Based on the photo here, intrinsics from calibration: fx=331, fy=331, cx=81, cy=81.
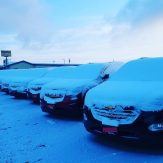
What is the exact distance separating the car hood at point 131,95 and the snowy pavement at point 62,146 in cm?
78

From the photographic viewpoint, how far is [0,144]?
6527mm

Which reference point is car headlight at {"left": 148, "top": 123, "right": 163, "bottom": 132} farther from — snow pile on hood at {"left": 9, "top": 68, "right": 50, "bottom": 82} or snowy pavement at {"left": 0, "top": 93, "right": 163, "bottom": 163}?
snow pile on hood at {"left": 9, "top": 68, "right": 50, "bottom": 82}

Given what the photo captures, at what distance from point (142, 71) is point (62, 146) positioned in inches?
97.5

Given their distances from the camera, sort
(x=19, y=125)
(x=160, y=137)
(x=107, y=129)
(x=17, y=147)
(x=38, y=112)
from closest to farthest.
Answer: (x=160, y=137) → (x=107, y=129) → (x=17, y=147) → (x=19, y=125) → (x=38, y=112)

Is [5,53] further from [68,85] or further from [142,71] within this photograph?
[142,71]

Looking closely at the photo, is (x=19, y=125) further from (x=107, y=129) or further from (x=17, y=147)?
(x=107, y=129)

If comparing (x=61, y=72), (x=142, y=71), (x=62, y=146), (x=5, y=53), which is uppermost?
(x=5, y=53)

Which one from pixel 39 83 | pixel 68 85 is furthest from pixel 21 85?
pixel 68 85

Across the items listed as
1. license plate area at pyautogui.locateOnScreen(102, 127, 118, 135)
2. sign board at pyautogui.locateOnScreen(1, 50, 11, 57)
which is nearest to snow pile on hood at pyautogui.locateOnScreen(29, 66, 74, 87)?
license plate area at pyautogui.locateOnScreen(102, 127, 118, 135)

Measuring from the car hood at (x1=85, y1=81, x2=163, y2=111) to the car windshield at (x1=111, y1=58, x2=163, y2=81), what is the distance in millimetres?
Result: 272

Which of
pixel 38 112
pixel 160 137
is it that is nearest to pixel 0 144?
pixel 160 137

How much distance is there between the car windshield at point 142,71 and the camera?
6891mm

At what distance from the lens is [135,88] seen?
20.4 feet

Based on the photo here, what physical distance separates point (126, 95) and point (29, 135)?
98.1 inches
